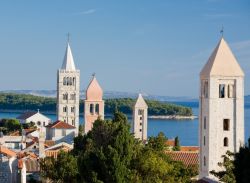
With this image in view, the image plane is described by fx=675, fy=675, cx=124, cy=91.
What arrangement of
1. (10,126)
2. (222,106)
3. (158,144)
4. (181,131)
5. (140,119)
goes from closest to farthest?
1. (158,144)
2. (222,106)
3. (140,119)
4. (10,126)
5. (181,131)

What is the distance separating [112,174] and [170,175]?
280 centimetres

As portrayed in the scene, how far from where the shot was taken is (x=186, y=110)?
179250 millimetres

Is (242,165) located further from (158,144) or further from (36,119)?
(36,119)

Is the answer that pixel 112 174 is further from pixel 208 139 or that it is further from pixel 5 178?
pixel 208 139

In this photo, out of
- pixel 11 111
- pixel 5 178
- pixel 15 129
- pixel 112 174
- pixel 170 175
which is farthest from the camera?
pixel 11 111

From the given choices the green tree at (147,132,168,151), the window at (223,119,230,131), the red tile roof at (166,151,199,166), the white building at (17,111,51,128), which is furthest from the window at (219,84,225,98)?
the white building at (17,111,51,128)

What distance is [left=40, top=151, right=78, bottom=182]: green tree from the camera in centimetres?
2427

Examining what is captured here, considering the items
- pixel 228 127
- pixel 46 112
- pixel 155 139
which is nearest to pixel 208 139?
pixel 228 127

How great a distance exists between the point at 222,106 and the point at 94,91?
75.9ft

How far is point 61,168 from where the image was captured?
24578 mm

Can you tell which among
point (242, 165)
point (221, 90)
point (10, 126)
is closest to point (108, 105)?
point (10, 126)

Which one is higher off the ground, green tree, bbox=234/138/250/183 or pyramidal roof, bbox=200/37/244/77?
pyramidal roof, bbox=200/37/244/77

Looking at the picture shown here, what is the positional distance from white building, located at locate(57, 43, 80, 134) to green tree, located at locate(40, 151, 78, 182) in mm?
47767

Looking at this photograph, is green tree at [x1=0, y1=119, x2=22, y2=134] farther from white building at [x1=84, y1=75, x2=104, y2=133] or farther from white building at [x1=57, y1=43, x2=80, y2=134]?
white building at [x1=84, y1=75, x2=104, y2=133]
